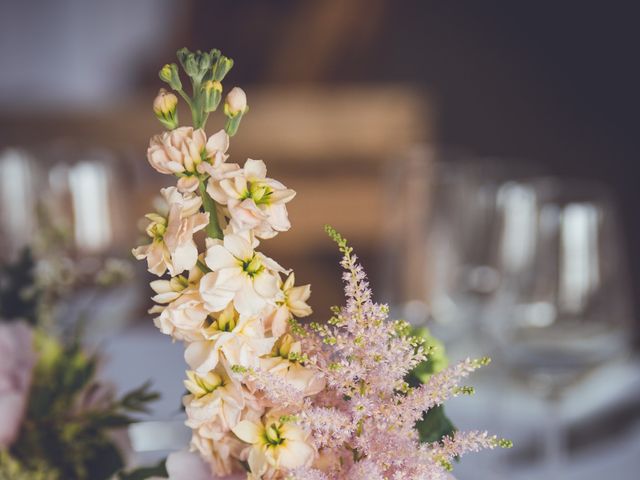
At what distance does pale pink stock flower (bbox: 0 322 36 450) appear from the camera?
0.49 m

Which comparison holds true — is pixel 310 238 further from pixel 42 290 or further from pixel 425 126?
pixel 42 290

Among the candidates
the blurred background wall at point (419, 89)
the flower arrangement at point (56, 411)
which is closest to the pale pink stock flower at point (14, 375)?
the flower arrangement at point (56, 411)

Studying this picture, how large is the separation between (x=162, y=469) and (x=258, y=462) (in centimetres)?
9

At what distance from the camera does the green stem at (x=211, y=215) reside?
320 millimetres

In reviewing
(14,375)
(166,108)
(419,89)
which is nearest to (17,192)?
(14,375)

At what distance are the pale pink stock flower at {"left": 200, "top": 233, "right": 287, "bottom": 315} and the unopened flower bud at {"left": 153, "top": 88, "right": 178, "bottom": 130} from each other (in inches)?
2.0

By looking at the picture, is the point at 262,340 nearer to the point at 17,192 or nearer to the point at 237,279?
the point at 237,279

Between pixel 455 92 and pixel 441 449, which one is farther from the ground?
pixel 455 92

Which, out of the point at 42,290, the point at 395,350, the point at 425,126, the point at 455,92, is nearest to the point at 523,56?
the point at 455,92

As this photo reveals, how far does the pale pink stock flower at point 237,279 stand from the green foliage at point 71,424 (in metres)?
0.21

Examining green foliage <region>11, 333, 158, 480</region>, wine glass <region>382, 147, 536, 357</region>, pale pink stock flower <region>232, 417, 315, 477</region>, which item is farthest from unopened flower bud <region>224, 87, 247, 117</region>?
wine glass <region>382, 147, 536, 357</region>

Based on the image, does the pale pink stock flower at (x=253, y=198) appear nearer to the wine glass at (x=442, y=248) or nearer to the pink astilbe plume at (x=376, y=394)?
the pink astilbe plume at (x=376, y=394)

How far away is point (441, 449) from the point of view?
307 millimetres

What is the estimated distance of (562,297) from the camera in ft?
2.43
